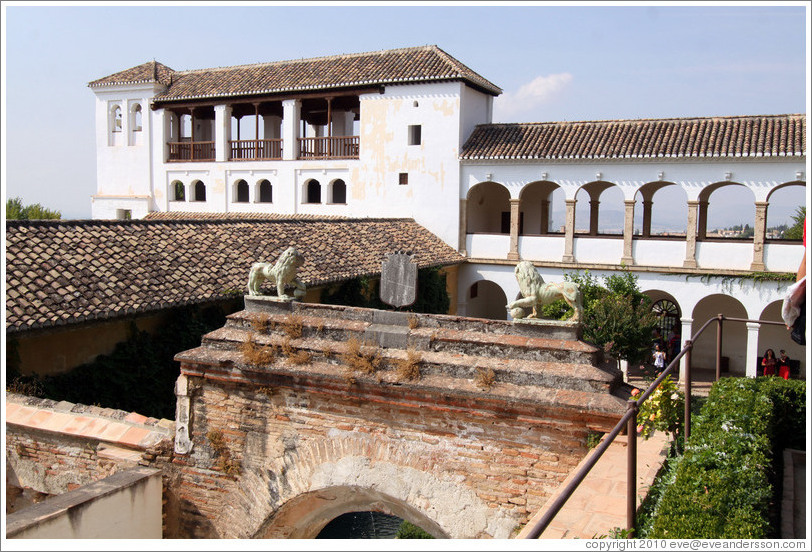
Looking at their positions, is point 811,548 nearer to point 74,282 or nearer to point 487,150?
point 74,282

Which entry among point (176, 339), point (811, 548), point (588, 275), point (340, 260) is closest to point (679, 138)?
point (588, 275)

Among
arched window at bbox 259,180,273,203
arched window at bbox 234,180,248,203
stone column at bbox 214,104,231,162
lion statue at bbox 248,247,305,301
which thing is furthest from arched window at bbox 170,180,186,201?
lion statue at bbox 248,247,305,301

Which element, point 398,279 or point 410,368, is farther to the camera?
point 398,279

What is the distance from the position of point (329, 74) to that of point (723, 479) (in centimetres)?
2255

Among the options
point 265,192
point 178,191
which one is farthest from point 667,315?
point 178,191

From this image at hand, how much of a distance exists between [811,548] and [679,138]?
18.3 meters

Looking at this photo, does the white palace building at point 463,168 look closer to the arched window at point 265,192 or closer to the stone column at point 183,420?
the arched window at point 265,192

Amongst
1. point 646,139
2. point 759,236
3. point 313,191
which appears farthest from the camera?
point 313,191

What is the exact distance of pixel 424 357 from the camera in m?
7.40

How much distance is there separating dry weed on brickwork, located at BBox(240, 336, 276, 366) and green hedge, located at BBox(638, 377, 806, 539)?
14.6ft

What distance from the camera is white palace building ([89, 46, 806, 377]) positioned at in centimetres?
2012

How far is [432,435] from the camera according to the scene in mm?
7277

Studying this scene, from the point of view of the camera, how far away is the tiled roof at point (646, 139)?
19.3 m

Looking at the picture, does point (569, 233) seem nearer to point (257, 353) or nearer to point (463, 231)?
point (463, 231)
